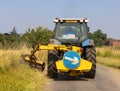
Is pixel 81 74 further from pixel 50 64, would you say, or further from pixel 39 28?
pixel 39 28

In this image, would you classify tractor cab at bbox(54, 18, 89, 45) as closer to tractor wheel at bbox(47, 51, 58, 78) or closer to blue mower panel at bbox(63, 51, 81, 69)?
tractor wheel at bbox(47, 51, 58, 78)

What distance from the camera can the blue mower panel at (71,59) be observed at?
52.1 feet

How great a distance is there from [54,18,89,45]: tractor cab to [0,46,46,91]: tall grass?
1997 mm

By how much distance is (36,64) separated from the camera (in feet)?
59.7

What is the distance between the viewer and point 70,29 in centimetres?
1841

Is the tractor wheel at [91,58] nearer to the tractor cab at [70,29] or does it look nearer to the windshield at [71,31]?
the tractor cab at [70,29]

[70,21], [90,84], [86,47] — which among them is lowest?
[90,84]

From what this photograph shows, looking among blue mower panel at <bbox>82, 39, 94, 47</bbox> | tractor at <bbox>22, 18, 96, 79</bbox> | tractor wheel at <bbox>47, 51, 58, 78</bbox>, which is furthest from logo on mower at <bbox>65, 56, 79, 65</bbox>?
blue mower panel at <bbox>82, 39, 94, 47</bbox>

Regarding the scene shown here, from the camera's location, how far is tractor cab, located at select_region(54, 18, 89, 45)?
59.7 feet

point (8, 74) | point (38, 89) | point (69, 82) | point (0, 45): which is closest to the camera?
point (38, 89)

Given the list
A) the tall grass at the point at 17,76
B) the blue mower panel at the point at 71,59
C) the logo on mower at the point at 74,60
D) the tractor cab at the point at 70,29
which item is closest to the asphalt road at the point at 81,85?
the tall grass at the point at 17,76

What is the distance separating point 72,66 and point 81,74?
1.54 metres

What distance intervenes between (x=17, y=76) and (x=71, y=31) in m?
4.77

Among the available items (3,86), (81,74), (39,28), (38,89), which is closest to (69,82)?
(81,74)
